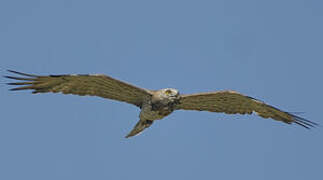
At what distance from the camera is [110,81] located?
17266 millimetres

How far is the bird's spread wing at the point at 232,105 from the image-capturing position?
1827cm

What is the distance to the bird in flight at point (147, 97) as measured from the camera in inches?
672

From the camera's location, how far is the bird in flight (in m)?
17.1

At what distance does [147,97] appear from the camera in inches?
703

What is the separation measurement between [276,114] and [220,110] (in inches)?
63.1

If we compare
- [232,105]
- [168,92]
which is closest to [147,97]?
[168,92]

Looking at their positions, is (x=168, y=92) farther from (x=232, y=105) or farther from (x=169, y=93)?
(x=232, y=105)

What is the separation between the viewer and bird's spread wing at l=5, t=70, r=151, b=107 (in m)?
16.9

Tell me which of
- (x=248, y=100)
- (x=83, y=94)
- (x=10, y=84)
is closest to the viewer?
(x=10, y=84)

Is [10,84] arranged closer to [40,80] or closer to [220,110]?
[40,80]

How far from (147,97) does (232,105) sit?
247cm

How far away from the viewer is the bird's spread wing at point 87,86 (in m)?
16.9

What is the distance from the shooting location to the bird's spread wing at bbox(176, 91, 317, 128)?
1827 centimetres

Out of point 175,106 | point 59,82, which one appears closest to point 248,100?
point 175,106
